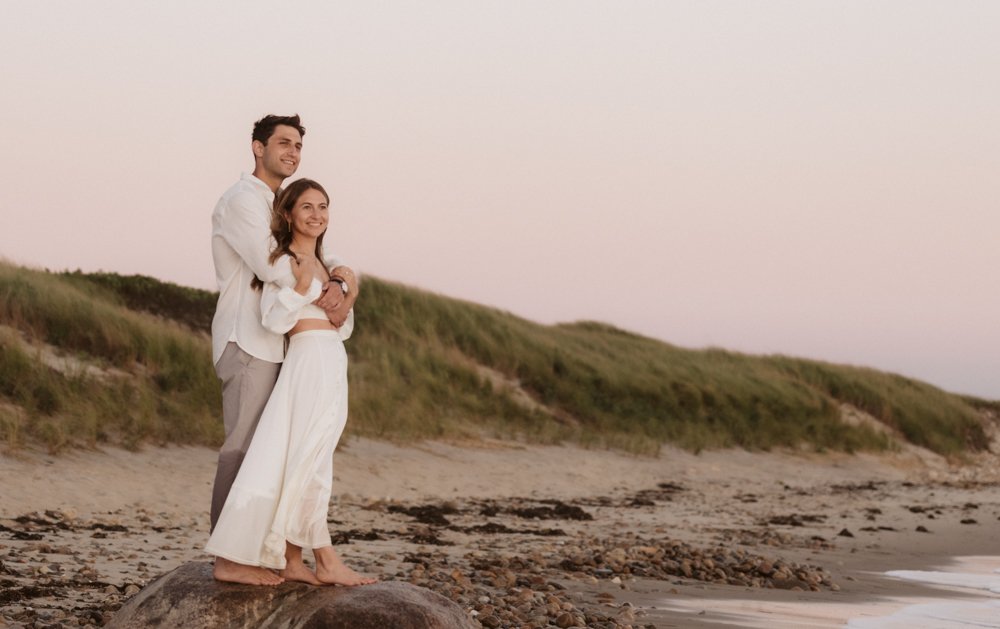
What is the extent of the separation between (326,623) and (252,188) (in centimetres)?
200

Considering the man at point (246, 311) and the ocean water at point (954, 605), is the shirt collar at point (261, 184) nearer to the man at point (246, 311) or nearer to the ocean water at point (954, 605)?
the man at point (246, 311)

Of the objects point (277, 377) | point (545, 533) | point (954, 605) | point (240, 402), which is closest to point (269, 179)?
point (277, 377)

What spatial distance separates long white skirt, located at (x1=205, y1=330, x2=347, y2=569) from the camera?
203 inches

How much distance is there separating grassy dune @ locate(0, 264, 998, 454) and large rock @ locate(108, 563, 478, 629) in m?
7.25

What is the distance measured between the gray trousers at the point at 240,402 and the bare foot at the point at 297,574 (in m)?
0.42

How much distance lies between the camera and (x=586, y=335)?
3002 centimetres

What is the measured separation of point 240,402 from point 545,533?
679cm

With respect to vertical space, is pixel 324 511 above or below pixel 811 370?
below

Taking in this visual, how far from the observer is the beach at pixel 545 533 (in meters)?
7.48

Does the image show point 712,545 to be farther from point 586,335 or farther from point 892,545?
point 586,335

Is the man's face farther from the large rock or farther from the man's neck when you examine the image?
the large rock

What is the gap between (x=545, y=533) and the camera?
11.6m

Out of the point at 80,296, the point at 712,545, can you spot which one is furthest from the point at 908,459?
the point at 80,296

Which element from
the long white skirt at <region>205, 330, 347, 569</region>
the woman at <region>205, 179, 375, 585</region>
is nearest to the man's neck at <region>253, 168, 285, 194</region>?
the woman at <region>205, 179, 375, 585</region>
